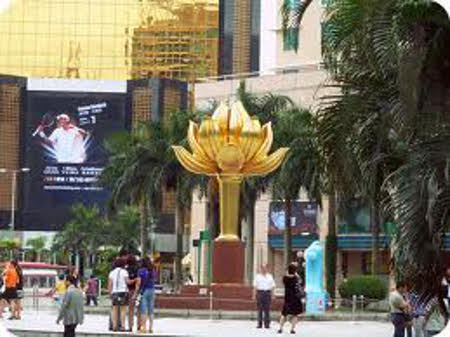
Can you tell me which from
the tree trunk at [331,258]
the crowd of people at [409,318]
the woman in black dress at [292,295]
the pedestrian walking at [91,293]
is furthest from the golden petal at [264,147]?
the crowd of people at [409,318]

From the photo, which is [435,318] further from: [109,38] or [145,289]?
[109,38]

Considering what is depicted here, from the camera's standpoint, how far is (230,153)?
104ft

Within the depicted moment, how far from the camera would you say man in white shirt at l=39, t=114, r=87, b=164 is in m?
95.2

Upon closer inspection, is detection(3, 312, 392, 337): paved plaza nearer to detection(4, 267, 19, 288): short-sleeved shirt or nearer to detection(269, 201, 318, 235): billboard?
detection(4, 267, 19, 288): short-sleeved shirt

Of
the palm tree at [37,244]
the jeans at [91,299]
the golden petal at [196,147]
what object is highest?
the golden petal at [196,147]

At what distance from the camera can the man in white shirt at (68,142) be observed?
95188 millimetres

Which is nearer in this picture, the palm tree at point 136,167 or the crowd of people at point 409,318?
the crowd of people at point 409,318

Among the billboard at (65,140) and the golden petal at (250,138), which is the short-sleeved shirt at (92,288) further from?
the billboard at (65,140)

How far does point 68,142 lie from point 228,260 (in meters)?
64.9

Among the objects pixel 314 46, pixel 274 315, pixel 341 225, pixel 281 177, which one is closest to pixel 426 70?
pixel 274 315

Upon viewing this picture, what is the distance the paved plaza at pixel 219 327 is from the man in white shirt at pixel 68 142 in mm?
67553

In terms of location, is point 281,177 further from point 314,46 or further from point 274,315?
point 314,46

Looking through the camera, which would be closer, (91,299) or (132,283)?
(132,283)

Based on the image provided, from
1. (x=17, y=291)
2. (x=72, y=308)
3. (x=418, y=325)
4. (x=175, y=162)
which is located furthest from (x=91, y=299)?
(x=418, y=325)
